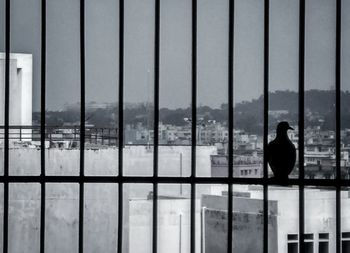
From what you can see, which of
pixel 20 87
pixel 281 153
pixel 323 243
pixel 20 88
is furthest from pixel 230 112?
pixel 20 88

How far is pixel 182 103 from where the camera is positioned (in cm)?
740

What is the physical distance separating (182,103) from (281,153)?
2.97 meters

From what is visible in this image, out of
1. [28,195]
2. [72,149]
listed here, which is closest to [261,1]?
[72,149]

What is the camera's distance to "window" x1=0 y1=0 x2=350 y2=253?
4504mm

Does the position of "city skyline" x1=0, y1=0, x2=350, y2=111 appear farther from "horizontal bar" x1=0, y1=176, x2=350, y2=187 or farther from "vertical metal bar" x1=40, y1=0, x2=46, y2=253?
"horizontal bar" x1=0, y1=176, x2=350, y2=187

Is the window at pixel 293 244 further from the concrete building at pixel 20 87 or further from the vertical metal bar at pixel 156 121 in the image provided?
the vertical metal bar at pixel 156 121

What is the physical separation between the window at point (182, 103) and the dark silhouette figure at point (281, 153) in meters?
0.06

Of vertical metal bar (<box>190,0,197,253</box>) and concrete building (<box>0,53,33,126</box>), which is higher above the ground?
concrete building (<box>0,53,33,126</box>)

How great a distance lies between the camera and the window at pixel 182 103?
14.8ft

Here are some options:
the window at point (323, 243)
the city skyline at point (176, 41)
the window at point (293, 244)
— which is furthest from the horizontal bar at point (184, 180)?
the window at point (293, 244)

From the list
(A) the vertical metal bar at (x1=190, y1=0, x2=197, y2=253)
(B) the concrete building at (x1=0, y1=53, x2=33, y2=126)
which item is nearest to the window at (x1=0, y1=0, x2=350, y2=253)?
(A) the vertical metal bar at (x1=190, y1=0, x2=197, y2=253)

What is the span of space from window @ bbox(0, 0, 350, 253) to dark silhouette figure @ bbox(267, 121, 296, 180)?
0.21 feet

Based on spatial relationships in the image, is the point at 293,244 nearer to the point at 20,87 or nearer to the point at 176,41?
the point at 20,87

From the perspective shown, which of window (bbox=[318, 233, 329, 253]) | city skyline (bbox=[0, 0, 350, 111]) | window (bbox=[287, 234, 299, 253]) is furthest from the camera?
window (bbox=[287, 234, 299, 253])
